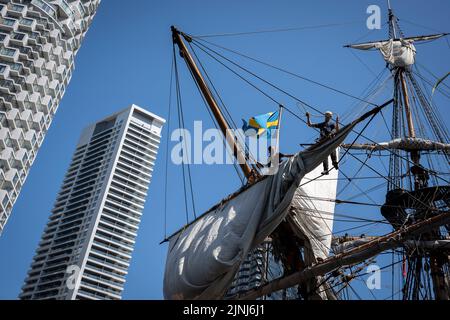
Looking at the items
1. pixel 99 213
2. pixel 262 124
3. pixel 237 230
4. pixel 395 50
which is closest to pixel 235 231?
pixel 237 230

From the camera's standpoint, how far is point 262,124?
14875mm

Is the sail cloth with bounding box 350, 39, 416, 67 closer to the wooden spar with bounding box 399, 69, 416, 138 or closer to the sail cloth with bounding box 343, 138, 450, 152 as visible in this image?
the wooden spar with bounding box 399, 69, 416, 138

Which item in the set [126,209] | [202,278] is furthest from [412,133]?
[126,209]

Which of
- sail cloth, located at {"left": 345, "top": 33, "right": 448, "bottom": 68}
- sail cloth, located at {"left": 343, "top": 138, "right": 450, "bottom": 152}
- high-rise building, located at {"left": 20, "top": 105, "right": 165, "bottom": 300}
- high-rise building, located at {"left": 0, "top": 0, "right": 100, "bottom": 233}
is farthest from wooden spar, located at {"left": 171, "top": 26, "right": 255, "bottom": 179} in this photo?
high-rise building, located at {"left": 20, "top": 105, "right": 165, "bottom": 300}

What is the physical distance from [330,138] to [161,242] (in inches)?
331

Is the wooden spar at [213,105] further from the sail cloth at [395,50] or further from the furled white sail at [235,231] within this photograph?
the sail cloth at [395,50]

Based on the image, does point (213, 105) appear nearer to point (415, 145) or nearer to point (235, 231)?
point (235, 231)

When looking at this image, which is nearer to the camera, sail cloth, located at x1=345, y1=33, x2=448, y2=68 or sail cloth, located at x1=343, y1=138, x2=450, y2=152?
sail cloth, located at x1=343, y1=138, x2=450, y2=152

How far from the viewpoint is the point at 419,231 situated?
14219 millimetres

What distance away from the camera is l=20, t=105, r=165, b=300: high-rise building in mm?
77438

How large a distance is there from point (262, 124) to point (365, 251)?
5042 mm

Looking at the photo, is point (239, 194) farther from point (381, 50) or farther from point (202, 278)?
point (381, 50)

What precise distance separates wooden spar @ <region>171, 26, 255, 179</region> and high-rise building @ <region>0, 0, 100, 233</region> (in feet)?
82.5
